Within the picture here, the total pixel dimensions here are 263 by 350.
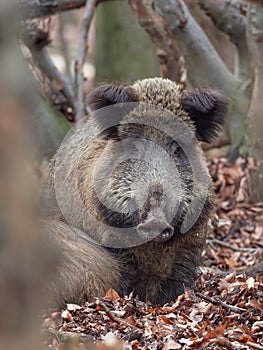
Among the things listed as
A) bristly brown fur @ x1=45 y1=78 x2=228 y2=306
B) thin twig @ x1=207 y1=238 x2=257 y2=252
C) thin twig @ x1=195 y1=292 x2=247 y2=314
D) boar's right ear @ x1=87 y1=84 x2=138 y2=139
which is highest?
boar's right ear @ x1=87 y1=84 x2=138 y2=139

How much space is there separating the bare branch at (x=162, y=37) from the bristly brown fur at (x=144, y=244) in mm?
3611

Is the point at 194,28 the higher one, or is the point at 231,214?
the point at 194,28

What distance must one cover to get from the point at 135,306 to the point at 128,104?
173cm

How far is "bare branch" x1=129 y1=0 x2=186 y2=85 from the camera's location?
10.1m

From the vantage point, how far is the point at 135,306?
5.61 metres

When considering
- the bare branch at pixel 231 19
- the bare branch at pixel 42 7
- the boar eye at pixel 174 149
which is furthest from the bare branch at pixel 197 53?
the boar eye at pixel 174 149

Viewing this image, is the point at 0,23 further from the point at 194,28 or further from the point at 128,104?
the point at 194,28

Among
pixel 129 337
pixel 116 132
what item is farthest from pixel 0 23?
pixel 116 132

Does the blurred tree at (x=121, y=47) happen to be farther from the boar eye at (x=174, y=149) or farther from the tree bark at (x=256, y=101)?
the boar eye at (x=174, y=149)

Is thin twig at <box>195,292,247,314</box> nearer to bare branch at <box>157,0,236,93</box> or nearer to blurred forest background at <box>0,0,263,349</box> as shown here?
blurred forest background at <box>0,0,263,349</box>

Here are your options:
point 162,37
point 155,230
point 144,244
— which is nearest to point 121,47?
point 162,37

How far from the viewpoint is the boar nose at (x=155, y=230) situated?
18.2 ft

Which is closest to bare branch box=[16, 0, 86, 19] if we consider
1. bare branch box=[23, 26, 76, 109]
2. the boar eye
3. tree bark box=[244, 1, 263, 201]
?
bare branch box=[23, 26, 76, 109]

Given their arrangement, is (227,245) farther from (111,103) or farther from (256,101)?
(111,103)
